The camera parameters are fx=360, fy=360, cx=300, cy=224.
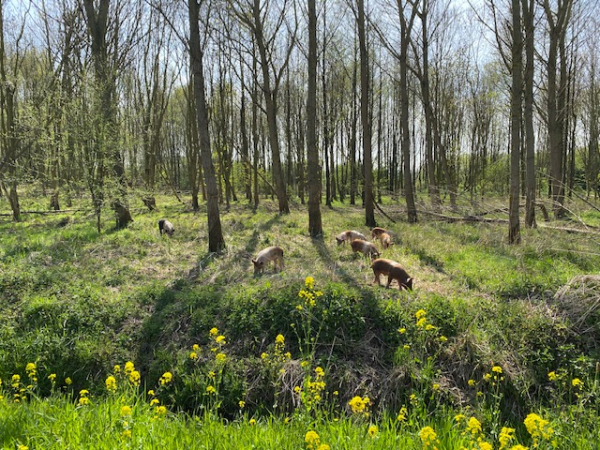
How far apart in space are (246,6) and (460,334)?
550 inches

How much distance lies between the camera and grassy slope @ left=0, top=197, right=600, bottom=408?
4.64m

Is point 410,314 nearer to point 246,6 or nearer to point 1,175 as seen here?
point 246,6

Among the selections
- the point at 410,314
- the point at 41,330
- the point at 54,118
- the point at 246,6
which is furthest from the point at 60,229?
the point at 410,314

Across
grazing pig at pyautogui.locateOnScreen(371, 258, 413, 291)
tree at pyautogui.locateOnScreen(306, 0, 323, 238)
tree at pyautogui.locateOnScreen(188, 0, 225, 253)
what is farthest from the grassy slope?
tree at pyautogui.locateOnScreen(306, 0, 323, 238)

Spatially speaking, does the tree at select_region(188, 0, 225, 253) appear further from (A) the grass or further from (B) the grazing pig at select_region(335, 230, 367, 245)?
(B) the grazing pig at select_region(335, 230, 367, 245)

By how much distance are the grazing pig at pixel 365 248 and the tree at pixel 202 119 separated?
328cm

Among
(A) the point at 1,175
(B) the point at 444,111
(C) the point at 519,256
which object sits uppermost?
(B) the point at 444,111

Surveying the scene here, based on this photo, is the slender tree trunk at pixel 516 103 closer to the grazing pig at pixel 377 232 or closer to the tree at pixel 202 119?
the grazing pig at pixel 377 232

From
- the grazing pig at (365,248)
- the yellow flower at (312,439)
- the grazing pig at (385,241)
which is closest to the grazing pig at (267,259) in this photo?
the grazing pig at (365,248)

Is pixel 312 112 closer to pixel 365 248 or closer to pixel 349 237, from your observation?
pixel 349 237

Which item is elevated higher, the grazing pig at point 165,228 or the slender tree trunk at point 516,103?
the slender tree trunk at point 516,103

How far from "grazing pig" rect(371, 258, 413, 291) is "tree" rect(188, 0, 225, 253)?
4.24 m

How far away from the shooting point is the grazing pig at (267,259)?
6895 mm

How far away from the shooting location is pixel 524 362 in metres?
4.30
